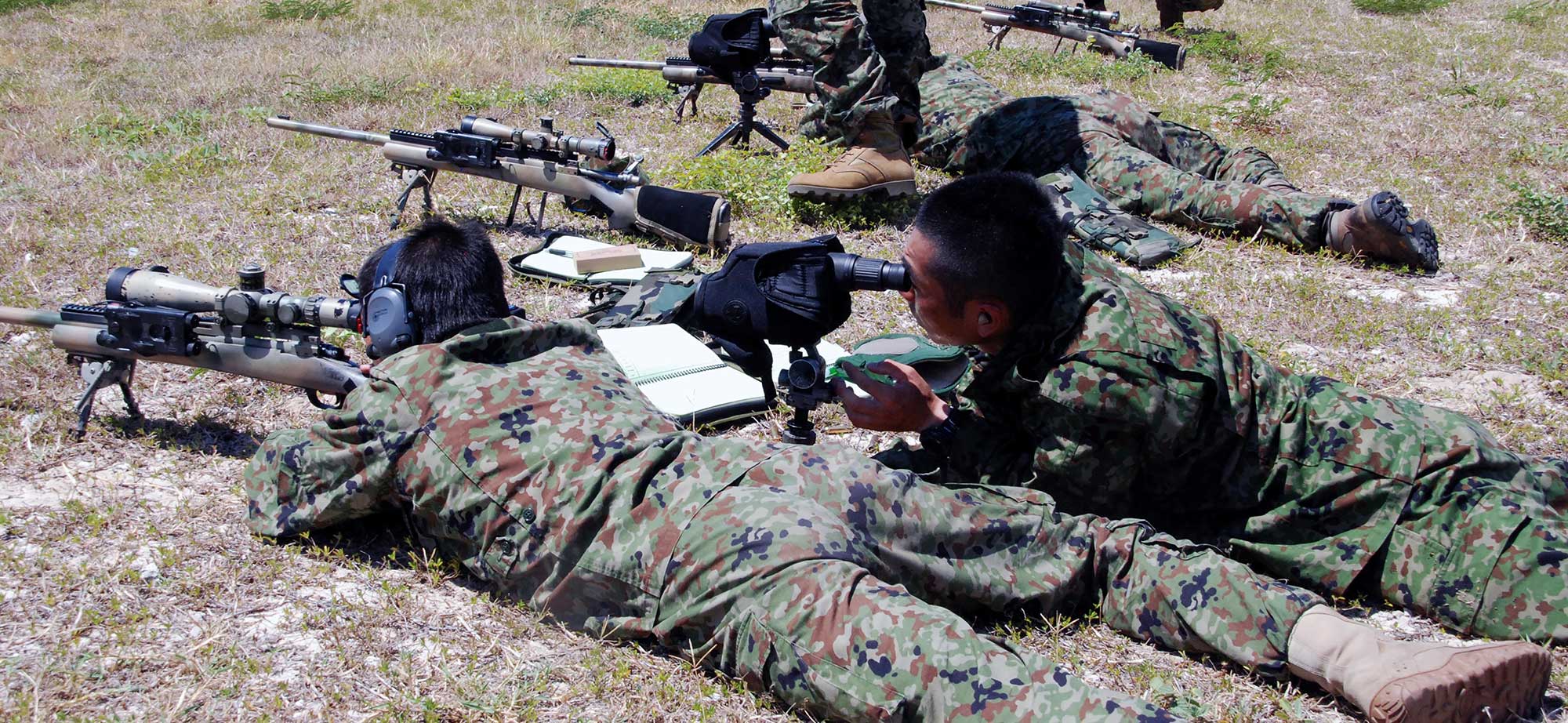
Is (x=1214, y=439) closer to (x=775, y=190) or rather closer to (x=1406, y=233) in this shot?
(x=1406, y=233)

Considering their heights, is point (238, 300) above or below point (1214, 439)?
above

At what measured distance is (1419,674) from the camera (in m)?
2.60

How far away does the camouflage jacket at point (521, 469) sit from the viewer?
2961 millimetres

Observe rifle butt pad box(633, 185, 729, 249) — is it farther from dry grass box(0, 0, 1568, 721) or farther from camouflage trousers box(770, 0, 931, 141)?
camouflage trousers box(770, 0, 931, 141)

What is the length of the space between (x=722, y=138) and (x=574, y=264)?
230 cm

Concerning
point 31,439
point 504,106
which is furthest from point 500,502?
point 504,106

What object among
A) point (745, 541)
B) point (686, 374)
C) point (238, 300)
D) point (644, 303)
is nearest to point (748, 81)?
point (644, 303)

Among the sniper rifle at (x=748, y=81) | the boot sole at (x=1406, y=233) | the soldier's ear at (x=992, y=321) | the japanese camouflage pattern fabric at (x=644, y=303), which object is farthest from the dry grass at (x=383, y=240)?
the soldier's ear at (x=992, y=321)

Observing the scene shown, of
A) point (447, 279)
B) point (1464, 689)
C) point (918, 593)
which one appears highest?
point (447, 279)

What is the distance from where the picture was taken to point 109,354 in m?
4.04

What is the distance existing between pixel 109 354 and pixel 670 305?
224cm

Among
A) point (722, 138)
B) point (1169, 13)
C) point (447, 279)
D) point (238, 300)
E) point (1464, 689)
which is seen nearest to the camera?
point (1464, 689)

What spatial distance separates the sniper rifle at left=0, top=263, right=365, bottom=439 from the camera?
3879mm

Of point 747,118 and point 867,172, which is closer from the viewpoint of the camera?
point 867,172
